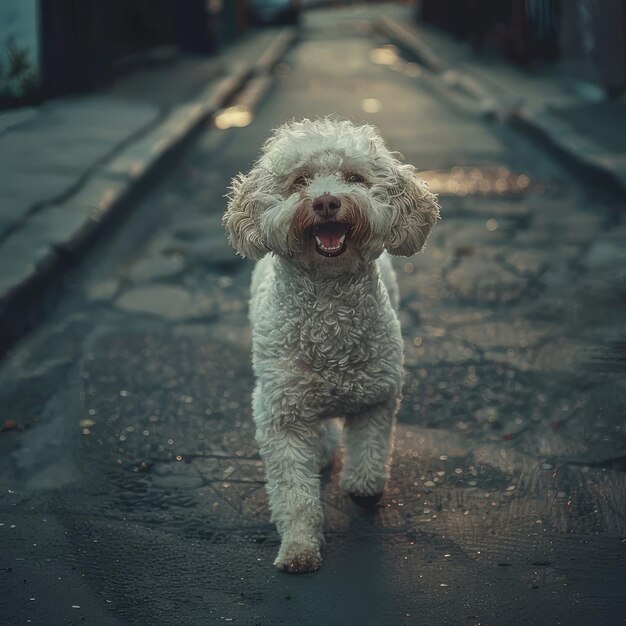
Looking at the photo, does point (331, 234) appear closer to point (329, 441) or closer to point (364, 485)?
point (364, 485)

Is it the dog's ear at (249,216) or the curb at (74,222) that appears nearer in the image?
the dog's ear at (249,216)

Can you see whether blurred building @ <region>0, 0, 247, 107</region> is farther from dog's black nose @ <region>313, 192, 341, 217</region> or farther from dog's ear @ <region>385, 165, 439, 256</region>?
dog's black nose @ <region>313, 192, 341, 217</region>

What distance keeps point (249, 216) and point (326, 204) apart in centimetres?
37

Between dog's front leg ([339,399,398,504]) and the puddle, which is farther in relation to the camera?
the puddle

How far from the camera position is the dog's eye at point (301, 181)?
3656mm

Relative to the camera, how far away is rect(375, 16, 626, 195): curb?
10.0m

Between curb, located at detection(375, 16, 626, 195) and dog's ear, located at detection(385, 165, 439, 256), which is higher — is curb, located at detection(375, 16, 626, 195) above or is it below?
A: below

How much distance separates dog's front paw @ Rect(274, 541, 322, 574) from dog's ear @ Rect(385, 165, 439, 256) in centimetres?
104

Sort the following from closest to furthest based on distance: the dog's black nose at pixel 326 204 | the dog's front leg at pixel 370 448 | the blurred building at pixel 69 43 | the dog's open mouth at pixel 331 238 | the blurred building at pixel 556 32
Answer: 1. the dog's black nose at pixel 326 204
2. the dog's open mouth at pixel 331 238
3. the dog's front leg at pixel 370 448
4. the blurred building at pixel 69 43
5. the blurred building at pixel 556 32

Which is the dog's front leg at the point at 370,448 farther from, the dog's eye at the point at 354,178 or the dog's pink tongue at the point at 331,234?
the dog's eye at the point at 354,178

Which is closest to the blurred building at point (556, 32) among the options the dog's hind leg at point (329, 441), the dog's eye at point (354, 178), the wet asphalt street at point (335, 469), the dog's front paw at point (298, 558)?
the wet asphalt street at point (335, 469)

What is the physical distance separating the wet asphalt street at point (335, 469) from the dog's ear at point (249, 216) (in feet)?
3.40

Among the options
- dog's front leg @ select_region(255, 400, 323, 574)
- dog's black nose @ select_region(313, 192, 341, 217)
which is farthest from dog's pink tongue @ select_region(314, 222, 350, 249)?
dog's front leg @ select_region(255, 400, 323, 574)

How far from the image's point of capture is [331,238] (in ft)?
11.9
